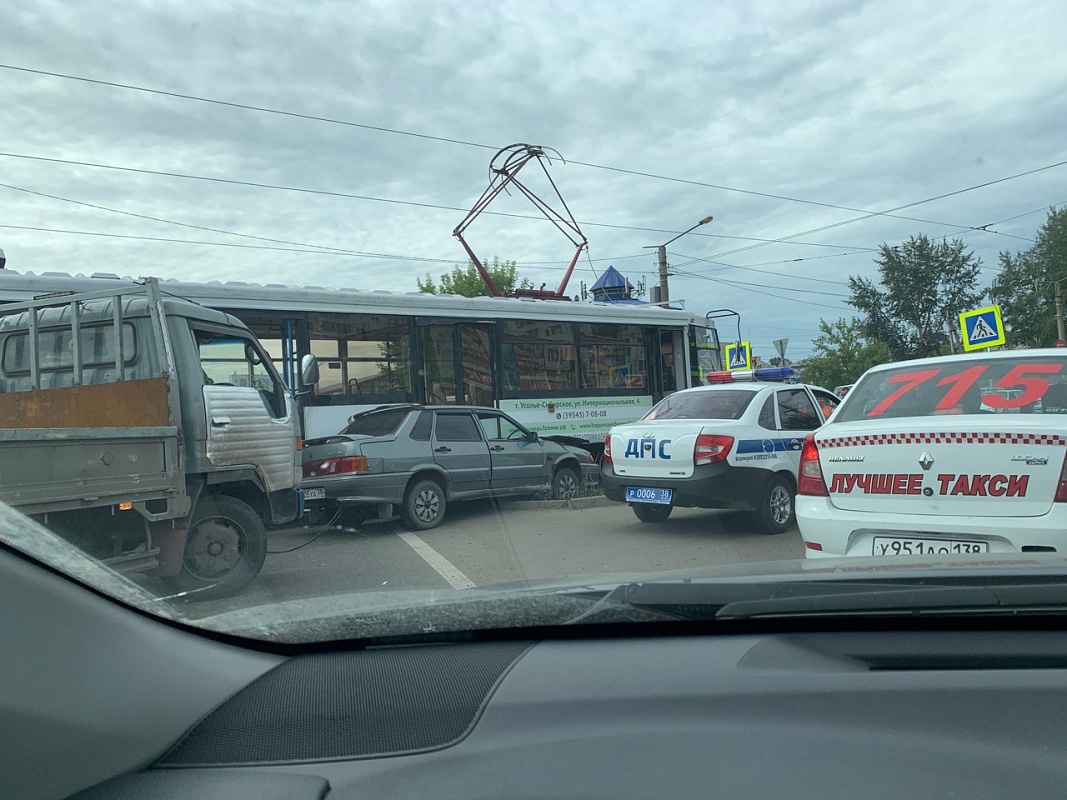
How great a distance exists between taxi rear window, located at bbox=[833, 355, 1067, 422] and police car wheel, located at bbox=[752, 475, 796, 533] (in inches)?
123

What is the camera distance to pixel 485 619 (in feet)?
6.72

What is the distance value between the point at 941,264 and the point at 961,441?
3489 cm

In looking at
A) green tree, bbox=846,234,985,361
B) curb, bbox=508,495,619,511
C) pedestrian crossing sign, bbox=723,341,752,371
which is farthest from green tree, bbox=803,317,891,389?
curb, bbox=508,495,619,511

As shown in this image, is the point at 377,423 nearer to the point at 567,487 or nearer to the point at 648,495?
the point at 567,487

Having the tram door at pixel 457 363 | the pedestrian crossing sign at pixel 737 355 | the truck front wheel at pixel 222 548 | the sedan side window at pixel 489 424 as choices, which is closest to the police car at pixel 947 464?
the truck front wheel at pixel 222 548

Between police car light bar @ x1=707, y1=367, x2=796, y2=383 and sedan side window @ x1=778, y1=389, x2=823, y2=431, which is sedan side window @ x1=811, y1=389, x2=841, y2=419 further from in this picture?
police car light bar @ x1=707, y1=367, x2=796, y2=383

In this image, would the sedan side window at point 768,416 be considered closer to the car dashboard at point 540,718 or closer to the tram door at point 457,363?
the tram door at point 457,363

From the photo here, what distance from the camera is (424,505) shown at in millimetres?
10258

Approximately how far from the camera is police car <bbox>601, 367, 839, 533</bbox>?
8617 millimetres

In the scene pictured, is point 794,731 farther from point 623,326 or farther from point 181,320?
point 623,326

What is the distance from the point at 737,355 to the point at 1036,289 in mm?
22173

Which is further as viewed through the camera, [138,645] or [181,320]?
[181,320]

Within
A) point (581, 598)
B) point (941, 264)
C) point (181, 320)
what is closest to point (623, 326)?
point (181, 320)

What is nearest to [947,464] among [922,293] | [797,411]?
[797,411]
